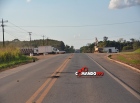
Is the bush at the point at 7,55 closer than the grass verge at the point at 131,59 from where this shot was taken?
No

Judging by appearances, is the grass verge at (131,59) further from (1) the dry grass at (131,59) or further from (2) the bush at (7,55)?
(2) the bush at (7,55)

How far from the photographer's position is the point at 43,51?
289ft

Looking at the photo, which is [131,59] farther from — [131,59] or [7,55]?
[7,55]

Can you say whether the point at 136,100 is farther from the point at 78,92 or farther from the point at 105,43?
the point at 105,43

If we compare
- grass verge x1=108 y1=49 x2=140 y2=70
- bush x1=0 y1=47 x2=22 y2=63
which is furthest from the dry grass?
bush x1=0 y1=47 x2=22 y2=63

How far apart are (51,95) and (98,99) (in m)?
1.69

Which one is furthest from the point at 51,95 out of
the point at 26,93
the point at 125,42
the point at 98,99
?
the point at 125,42

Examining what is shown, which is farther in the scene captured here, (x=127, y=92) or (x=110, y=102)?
(x=127, y=92)

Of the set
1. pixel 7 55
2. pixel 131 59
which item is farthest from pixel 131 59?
pixel 7 55

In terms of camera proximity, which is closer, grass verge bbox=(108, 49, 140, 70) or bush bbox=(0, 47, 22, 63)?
grass verge bbox=(108, 49, 140, 70)

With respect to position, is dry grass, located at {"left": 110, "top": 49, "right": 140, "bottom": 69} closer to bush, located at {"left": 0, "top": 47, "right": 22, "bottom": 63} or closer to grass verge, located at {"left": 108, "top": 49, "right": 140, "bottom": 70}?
grass verge, located at {"left": 108, "top": 49, "right": 140, "bottom": 70}

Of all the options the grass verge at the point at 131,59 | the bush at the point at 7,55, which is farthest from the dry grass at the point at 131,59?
the bush at the point at 7,55

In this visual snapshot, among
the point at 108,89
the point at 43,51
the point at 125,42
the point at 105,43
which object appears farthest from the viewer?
the point at 125,42

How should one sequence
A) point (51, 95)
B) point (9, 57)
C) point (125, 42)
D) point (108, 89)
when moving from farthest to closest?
point (125, 42), point (9, 57), point (108, 89), point (51, 95)
